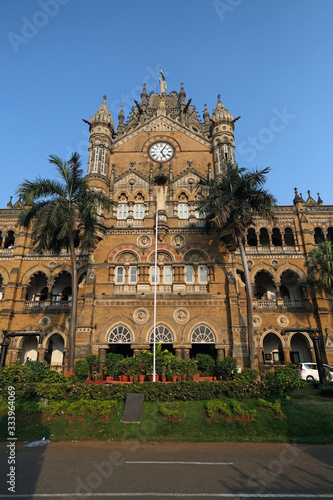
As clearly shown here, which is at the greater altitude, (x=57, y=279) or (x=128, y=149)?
(x=128, y=149)

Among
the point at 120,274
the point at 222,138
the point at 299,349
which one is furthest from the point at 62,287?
the point at 299,349

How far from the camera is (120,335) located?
27.1 metres

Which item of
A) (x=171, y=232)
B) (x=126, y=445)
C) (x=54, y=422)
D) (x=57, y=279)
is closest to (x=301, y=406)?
(x=126, y=445)

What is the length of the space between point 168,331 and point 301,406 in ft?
43.8

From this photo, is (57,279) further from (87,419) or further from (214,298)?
(87,419)

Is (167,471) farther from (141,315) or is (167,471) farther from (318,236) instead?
(318,236)

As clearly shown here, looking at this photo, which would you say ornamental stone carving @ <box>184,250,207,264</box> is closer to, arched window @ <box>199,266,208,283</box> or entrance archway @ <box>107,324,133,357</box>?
arched window @ <box>199,266,208,283</box>

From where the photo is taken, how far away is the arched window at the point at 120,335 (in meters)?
27.0

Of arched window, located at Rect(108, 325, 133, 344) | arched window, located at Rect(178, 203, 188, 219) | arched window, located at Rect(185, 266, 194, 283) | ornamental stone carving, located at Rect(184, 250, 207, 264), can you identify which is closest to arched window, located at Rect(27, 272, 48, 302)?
arched window, located at Rect(108, 325, 133, 344)

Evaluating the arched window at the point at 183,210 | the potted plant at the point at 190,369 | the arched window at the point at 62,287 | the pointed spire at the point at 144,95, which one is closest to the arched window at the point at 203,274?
the arched window at the point at 183,210

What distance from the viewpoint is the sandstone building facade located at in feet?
89.3

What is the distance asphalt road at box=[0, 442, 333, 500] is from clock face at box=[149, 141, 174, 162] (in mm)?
28070

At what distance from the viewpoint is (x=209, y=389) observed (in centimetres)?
1625

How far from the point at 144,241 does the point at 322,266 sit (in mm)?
16557
